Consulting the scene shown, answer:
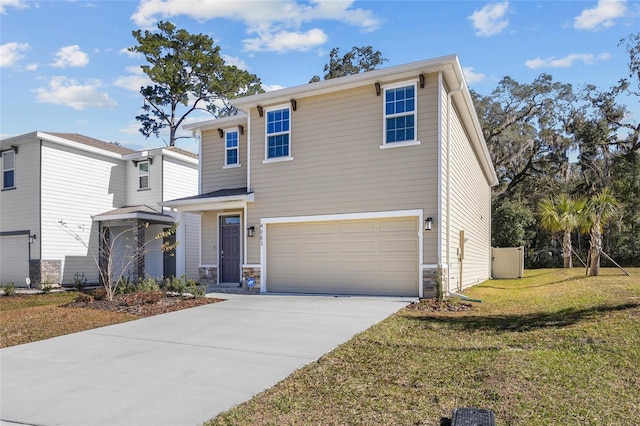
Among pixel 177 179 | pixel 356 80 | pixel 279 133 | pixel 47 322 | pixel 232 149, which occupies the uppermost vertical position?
pixel 356 80

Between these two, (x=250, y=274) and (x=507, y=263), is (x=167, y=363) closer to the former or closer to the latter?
(x=250, y=274)

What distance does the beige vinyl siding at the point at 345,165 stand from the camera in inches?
428

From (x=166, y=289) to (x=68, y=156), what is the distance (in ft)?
29.2

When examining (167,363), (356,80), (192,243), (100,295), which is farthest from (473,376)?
(192,243)

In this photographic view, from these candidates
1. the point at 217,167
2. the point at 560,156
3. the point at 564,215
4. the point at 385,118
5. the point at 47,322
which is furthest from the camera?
the point at 560,156

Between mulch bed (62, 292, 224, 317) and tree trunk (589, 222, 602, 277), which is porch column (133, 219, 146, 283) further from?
tree trunk (589, 222, 602, 277)

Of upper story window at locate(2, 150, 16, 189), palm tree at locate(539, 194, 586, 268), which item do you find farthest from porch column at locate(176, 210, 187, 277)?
palm tree at locate(539, 194, 586, 268)

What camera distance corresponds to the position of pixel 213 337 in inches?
275

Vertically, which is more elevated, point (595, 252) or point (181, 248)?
point (181, 248)

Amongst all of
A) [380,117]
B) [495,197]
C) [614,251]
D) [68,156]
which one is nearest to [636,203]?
[614,251]

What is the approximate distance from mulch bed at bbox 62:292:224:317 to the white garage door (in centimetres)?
843

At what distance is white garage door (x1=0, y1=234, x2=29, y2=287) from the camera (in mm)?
17219

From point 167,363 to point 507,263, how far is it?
59.3ft

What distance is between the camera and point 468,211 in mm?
15102
